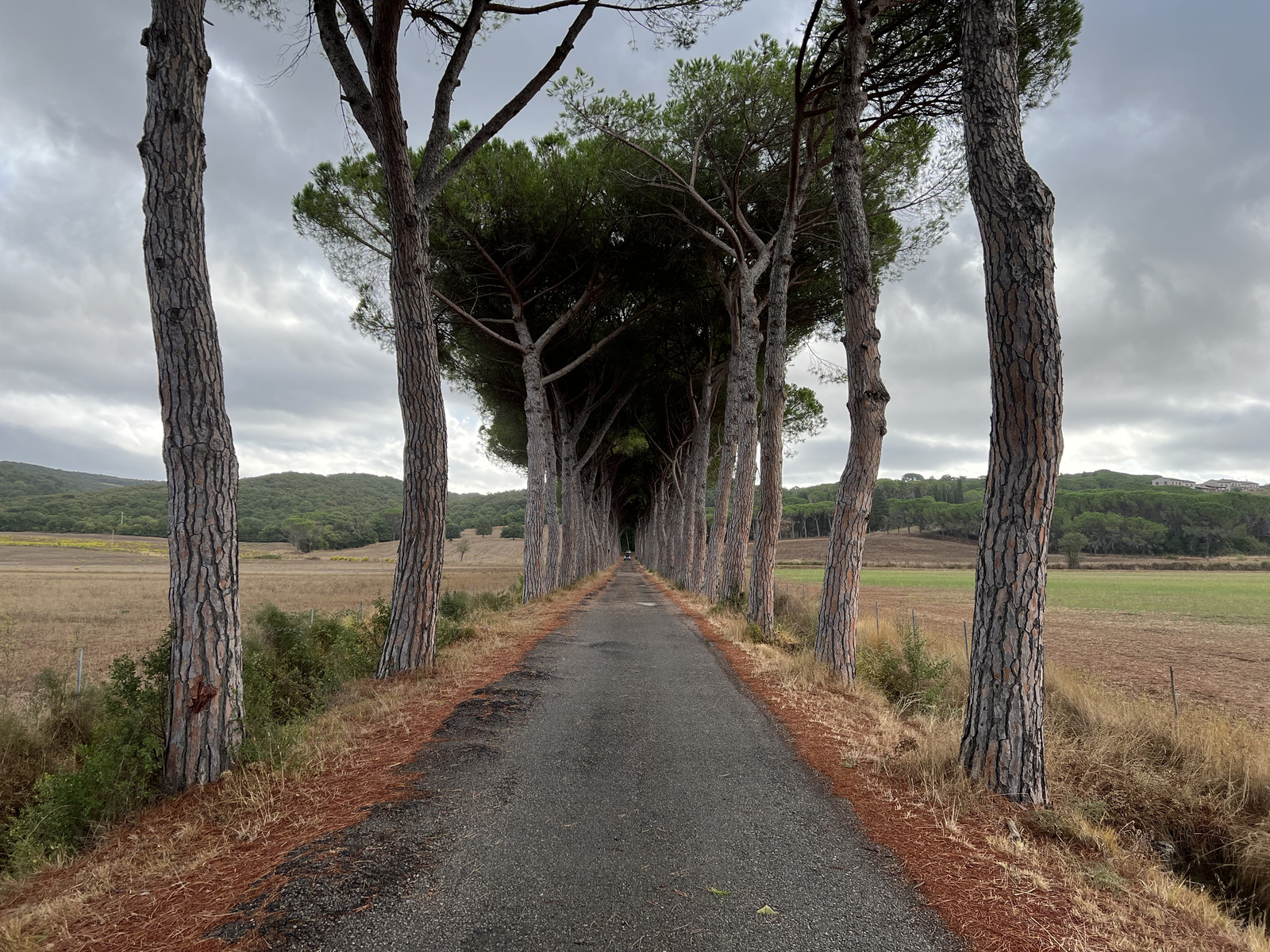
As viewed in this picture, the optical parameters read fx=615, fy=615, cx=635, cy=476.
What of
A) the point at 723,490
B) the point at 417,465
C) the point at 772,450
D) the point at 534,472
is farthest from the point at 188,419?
the point at 723,490

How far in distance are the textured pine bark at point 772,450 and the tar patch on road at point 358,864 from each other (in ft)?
25.0

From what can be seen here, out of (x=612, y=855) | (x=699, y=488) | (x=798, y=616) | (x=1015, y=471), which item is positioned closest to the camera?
(x=612, y=855)

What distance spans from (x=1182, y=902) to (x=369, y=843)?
4.08 m

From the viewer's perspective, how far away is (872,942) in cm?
256

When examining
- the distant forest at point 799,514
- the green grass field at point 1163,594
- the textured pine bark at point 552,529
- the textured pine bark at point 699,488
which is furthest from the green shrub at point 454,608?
the distant forest at point 799,514

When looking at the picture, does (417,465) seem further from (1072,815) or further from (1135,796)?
(1135,796)

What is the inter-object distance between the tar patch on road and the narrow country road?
12 millimetres

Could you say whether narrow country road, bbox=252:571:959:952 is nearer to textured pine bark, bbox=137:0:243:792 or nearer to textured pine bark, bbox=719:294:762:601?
textured pine bark, bbox=137:0:243:792

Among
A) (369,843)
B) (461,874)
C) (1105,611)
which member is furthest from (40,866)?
(1105,611)

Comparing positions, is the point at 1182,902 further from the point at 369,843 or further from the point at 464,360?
the point at 464,360

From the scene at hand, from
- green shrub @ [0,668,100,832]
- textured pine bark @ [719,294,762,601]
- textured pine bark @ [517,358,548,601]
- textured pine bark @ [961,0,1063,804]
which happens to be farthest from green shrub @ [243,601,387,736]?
textured pine bark @ [719,294,762,601]

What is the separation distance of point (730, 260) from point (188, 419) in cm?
1417

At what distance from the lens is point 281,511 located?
103 metres

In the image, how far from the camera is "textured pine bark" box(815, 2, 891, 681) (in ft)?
25.4
